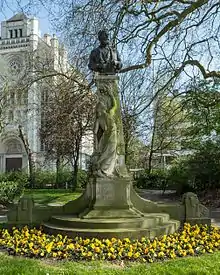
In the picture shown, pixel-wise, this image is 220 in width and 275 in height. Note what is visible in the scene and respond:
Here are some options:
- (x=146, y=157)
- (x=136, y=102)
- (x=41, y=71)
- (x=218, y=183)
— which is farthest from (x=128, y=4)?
(x=146, y=157)

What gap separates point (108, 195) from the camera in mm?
8906

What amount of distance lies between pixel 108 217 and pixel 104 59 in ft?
12.4

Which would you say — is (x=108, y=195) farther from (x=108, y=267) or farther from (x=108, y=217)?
(x=108, y=267)

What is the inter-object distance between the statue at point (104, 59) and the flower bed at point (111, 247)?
13.5 ft

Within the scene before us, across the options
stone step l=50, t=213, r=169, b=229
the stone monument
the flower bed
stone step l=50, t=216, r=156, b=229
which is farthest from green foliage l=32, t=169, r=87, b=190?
the flower bed

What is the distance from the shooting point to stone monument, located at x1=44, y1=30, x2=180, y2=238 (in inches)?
317

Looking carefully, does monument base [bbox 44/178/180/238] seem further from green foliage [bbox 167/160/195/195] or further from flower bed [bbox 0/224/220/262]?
green foliage [bbox 167/160/195/195]

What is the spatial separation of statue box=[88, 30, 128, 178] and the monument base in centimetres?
33

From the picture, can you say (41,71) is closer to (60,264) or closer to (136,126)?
(136,126)

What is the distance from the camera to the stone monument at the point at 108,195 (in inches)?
317

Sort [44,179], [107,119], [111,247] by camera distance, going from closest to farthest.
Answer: [111,247] < [107,119] < [44,179]

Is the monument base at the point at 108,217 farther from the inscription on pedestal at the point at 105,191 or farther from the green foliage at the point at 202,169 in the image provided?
the green foliage at the point at 202,169

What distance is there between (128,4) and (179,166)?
12.7m

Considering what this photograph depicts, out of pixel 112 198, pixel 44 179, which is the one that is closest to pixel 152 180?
pixel 44 179
